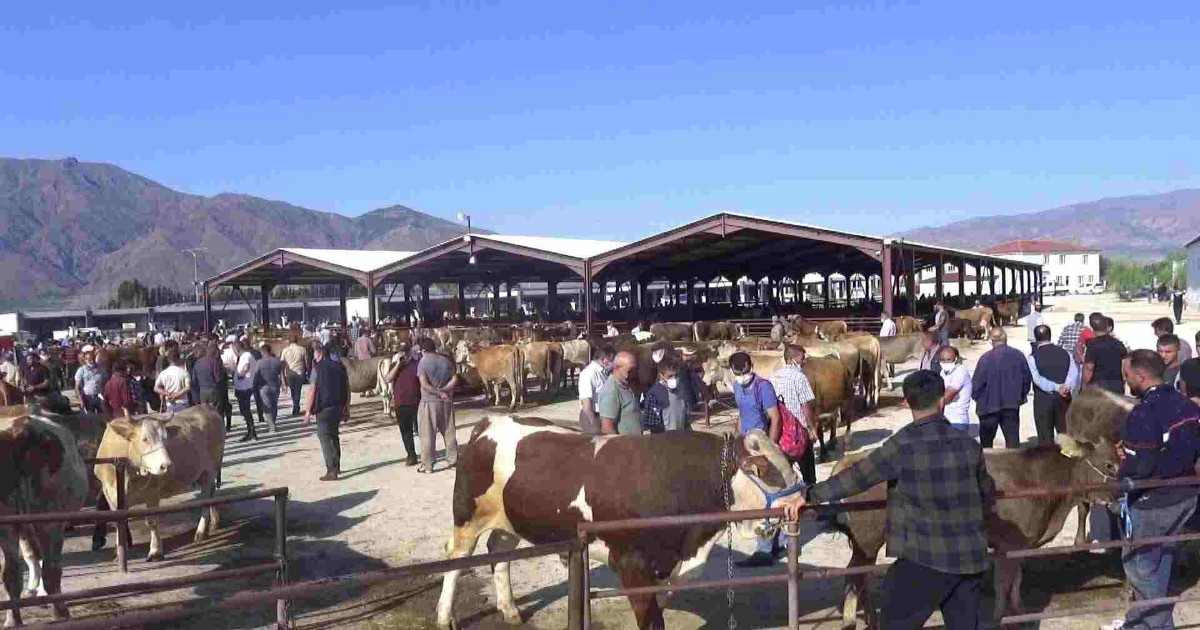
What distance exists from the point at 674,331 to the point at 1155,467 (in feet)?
90.2

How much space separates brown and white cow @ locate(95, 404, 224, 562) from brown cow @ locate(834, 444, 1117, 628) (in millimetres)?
6885

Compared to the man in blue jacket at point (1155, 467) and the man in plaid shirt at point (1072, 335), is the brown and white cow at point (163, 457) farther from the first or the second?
the man in plaid shirt at point (1072, 335)

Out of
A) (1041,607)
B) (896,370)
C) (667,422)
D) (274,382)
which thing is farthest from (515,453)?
(896,370)

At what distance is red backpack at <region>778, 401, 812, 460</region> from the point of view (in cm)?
864

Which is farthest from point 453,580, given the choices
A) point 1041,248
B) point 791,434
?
point 1041,248

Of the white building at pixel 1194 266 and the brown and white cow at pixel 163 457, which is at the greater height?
the white building at pixel 1194 266

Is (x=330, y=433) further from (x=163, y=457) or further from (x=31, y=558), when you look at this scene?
(x=31, y=558)

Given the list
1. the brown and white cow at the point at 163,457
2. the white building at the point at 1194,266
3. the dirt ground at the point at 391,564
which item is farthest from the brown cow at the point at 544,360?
the white building at the point at 1194,266

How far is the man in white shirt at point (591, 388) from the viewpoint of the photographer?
916 centimetres

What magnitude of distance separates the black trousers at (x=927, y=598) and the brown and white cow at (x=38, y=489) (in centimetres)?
610

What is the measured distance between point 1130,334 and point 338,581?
120 ft

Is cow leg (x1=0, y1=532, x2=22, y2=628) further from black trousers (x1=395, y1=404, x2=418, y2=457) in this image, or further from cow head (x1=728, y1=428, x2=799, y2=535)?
black trousers (x1=395, y1=404, x2=418, y2=457)

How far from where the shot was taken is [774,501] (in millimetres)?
5445

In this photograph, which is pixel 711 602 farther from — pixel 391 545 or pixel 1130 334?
pixel 1130 334
